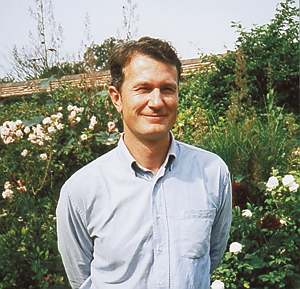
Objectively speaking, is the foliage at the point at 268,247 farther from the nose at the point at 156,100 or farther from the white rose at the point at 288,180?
the nose at the point at 156,100

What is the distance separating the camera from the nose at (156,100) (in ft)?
5.34

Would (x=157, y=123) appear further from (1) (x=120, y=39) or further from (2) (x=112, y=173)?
(1) (x=120, y=39)

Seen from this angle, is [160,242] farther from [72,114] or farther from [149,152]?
[72,114]

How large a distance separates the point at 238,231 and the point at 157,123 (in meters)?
2.21

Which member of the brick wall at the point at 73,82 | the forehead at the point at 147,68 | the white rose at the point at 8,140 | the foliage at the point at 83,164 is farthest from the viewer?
the brick wall at the point at 73,82

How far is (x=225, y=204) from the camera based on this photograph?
6.17 feet

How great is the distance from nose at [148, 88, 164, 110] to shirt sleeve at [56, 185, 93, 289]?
20.5 inches

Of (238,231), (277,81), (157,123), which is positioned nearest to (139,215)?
(157,123)

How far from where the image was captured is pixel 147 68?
5.48 feet

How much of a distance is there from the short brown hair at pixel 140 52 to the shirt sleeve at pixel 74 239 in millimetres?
571

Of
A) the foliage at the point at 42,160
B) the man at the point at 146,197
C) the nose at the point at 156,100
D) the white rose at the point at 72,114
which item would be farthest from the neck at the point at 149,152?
the white rose at the point at 72,114

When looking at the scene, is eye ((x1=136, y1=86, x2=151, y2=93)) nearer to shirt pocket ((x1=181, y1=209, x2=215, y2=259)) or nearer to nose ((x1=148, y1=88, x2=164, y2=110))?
nose ((x1=148, y1=88, x2=164, y2=110))

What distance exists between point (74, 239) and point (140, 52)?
89cm

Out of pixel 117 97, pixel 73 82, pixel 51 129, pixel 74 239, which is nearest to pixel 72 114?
pixel 51 129
